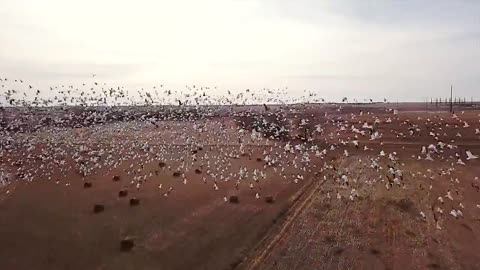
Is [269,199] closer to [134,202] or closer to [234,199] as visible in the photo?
[234,199]

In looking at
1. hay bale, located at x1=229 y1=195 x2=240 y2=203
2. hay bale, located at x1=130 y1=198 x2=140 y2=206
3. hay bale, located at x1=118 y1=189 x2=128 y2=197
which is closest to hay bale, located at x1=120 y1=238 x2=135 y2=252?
hay bale, located at x1=130 y1=198 x2=140 y2=206

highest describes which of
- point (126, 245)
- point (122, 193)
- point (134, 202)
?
point (122, 193)

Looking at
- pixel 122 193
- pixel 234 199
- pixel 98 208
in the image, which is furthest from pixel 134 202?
pixel 234 199

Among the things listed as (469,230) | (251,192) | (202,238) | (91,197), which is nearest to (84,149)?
(91,197)

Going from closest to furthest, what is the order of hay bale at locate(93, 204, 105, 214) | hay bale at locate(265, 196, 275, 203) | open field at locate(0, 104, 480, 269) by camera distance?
1. open field at locate(0, 104, 480, 269)
2. hay bale at locate(93, 204, 105, 214)
3. hay bale at locate(265, 196, 275, 203)

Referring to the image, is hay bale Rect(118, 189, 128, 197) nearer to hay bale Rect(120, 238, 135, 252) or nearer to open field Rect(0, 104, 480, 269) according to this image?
open field Rect(0, 104, 480, 269)
